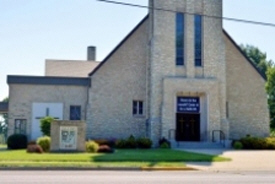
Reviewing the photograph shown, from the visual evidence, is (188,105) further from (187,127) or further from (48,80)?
(48,80)

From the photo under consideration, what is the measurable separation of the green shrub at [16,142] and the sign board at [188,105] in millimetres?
12839

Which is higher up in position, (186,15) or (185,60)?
(186,15)

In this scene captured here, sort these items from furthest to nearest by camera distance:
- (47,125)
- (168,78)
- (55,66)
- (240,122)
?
1. (55,66)
2. (240,122)
3. (168,78)
4. (47,125)

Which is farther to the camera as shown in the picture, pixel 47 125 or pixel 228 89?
pixel 228 89

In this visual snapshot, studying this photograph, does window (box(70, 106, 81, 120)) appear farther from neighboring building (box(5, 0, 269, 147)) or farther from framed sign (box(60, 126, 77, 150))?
framed sign (box(60, 126, 77, 150))

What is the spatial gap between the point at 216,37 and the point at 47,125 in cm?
1599

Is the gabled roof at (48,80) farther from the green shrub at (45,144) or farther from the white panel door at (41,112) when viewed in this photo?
the green shrub at (45,144)

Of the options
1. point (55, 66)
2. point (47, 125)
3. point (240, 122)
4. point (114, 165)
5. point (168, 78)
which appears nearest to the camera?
point (114, 165)

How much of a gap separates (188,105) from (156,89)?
3204 millimetres

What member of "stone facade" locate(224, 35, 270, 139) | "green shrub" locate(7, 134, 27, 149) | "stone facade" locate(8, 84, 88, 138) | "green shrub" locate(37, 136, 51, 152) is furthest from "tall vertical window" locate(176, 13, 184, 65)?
"green shrub" locate(37, 136, 51, 152)

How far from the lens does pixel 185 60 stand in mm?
37438

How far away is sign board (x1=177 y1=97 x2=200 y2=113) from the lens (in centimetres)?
3731

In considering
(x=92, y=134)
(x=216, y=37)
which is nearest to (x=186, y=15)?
(x=216, y=37)

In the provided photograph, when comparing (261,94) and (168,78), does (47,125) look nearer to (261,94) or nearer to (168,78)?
(168,78)
